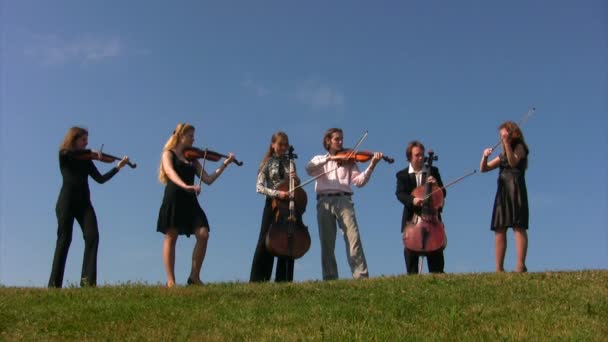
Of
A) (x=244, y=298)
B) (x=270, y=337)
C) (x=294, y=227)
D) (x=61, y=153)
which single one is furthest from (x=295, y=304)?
(x=61, y=153)

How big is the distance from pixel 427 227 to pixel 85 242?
4.75 metres

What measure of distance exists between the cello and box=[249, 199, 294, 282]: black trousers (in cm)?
19

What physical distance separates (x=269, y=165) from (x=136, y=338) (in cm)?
454

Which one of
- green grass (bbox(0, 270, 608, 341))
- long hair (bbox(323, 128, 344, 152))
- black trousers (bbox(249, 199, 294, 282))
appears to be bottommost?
green grass (bbox(0, 270, 608, 341))

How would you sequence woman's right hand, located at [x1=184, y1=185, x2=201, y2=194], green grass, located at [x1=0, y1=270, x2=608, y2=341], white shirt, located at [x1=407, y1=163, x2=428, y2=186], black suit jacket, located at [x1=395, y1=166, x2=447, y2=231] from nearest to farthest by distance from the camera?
green grass, located at [x1=0, y1=270, x2=608, y2=341]
woman's right hand, located at [x1=184, y1=185, x2=201, y2=194]
black suit jacket, located at [x1=395, y1=166, x2=447, y2=231]
white shirt, located at [x1=407, y1=163, x2=428, y2=186]

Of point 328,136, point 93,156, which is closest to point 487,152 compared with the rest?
point 328,136

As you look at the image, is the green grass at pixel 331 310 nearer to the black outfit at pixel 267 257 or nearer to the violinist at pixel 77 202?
the violinist at pixel 77 202

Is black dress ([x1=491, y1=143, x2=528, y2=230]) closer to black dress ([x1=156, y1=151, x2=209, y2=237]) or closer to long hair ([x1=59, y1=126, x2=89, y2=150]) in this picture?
black dress ([x1=156, y1=151, x2=209, y2=237])

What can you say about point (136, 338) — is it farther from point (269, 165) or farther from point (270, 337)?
point (269, 165)

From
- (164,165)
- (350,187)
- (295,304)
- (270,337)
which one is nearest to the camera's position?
(270,337)

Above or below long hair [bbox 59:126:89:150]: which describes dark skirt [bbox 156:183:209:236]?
below

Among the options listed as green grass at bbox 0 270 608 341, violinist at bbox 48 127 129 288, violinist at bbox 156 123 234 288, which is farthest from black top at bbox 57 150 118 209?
green grass at bbox 0 270 608 341

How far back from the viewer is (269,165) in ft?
39.7

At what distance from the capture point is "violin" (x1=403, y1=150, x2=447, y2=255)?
1148 cm
